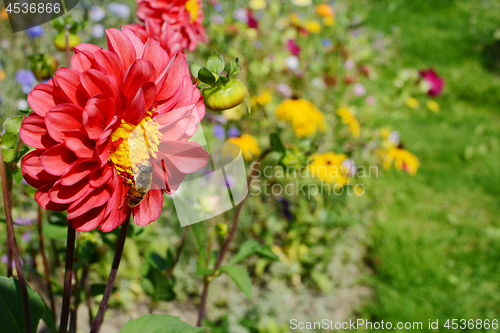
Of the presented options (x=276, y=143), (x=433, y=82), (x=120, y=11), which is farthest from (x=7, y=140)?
(x=433, y=82)

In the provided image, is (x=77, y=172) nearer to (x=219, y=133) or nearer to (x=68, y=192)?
(x=68, y=192)

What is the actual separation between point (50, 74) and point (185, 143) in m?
0.46

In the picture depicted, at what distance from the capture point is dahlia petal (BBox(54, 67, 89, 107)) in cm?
35

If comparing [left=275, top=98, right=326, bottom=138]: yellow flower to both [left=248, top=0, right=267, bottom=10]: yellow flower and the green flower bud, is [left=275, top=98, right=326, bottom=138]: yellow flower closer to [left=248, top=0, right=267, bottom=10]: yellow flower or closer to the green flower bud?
the green flower bud

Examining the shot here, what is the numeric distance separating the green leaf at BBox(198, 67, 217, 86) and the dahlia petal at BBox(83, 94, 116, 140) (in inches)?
4.5

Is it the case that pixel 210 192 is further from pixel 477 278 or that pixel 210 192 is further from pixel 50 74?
pixel 477 278

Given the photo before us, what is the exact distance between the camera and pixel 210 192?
53.4 inches

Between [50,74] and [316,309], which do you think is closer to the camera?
[50,74]

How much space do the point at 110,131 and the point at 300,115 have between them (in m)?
1.18

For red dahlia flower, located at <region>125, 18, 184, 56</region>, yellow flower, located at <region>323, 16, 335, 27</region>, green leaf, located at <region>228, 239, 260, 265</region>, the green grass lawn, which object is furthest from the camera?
yellow flower, located at <region>323, 16, 335, 27</region>

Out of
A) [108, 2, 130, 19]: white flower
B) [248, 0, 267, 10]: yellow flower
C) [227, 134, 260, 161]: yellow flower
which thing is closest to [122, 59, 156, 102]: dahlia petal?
[227, 134, 260, 161]: yellow flower

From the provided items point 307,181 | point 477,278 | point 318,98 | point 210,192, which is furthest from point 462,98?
point 210,192

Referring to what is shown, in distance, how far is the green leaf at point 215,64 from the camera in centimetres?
44

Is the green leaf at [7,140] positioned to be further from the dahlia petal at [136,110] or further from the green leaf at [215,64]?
the green leaf at [215,64]
